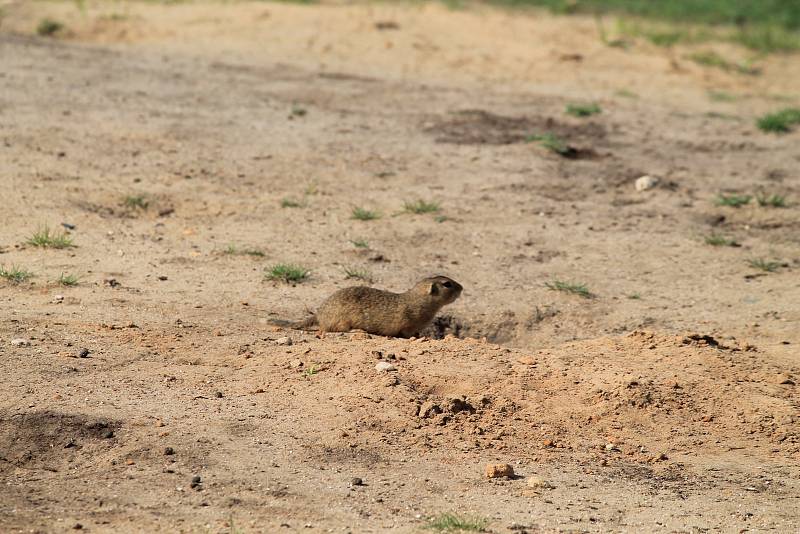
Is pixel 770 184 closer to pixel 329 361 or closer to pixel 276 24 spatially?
pixel 329 361

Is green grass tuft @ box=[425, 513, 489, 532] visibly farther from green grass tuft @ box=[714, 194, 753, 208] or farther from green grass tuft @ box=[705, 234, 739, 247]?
green grass tuft @ box=[714, 194, 753, 208]

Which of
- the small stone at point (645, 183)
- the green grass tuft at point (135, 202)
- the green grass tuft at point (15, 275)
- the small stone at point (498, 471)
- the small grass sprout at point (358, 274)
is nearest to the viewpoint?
the small stone at point (498, 471)

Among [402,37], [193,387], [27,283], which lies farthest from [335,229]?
[402,37]

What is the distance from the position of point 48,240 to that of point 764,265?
4.11m

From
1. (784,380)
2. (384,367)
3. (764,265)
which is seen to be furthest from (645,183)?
(384,367)

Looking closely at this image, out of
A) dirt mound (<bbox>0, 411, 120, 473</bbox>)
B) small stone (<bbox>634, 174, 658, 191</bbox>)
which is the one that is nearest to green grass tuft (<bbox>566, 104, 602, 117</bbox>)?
small stone (<bbox>634, 174, 658, 191</bbox>)

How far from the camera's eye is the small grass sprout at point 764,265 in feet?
21.7

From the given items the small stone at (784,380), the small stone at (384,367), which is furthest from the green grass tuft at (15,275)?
the small stone at (784,380)

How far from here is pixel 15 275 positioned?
221 inches

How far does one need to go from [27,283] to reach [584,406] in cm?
283

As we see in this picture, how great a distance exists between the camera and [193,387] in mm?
4523

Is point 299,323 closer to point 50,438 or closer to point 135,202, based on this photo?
point 50,438

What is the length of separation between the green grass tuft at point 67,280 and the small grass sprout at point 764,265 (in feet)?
12.7

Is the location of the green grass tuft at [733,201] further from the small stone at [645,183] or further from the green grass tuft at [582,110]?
the green grass tuft at [582,110]
